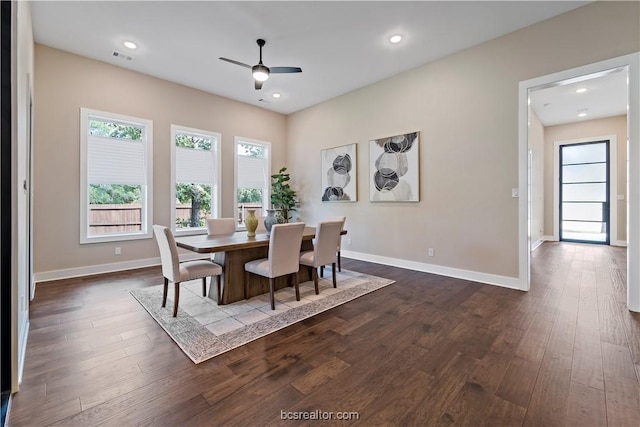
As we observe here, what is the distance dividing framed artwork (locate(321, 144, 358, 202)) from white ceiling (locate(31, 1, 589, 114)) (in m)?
1.41

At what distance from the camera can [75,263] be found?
409 centimetres

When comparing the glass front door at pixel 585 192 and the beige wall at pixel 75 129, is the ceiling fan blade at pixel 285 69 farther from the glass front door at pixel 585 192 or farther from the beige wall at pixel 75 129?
the glass front door at pixel 585 192

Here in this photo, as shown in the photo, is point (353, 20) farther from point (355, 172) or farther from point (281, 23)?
point (355, 172)

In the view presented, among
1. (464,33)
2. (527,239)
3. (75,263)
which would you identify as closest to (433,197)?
(527,239)

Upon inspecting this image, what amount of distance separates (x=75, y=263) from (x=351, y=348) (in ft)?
14.1

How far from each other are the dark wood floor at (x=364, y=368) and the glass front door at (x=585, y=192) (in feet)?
17.8

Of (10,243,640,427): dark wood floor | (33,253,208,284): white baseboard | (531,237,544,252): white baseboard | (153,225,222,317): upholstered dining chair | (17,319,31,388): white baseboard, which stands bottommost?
(10,243,640,427): dark wood floor

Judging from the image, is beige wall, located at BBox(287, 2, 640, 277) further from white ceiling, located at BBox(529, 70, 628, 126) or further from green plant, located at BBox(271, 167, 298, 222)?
green plant, located at BBox(271, 167, 298, 222)

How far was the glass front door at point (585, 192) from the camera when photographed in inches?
275

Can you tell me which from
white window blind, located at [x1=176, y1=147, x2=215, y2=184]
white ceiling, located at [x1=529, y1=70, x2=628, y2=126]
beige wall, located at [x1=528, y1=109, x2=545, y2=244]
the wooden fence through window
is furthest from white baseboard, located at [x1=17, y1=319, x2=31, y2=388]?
beige wall, located at [x1=528, y1=109, x2=545, y2=244]

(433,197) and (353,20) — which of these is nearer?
(353,20)

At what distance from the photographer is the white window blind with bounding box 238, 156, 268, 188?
19.8ft

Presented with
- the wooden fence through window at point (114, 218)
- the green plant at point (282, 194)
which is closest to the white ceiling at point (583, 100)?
the green plant at point (282, 194)

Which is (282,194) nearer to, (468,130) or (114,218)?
(114,218)
